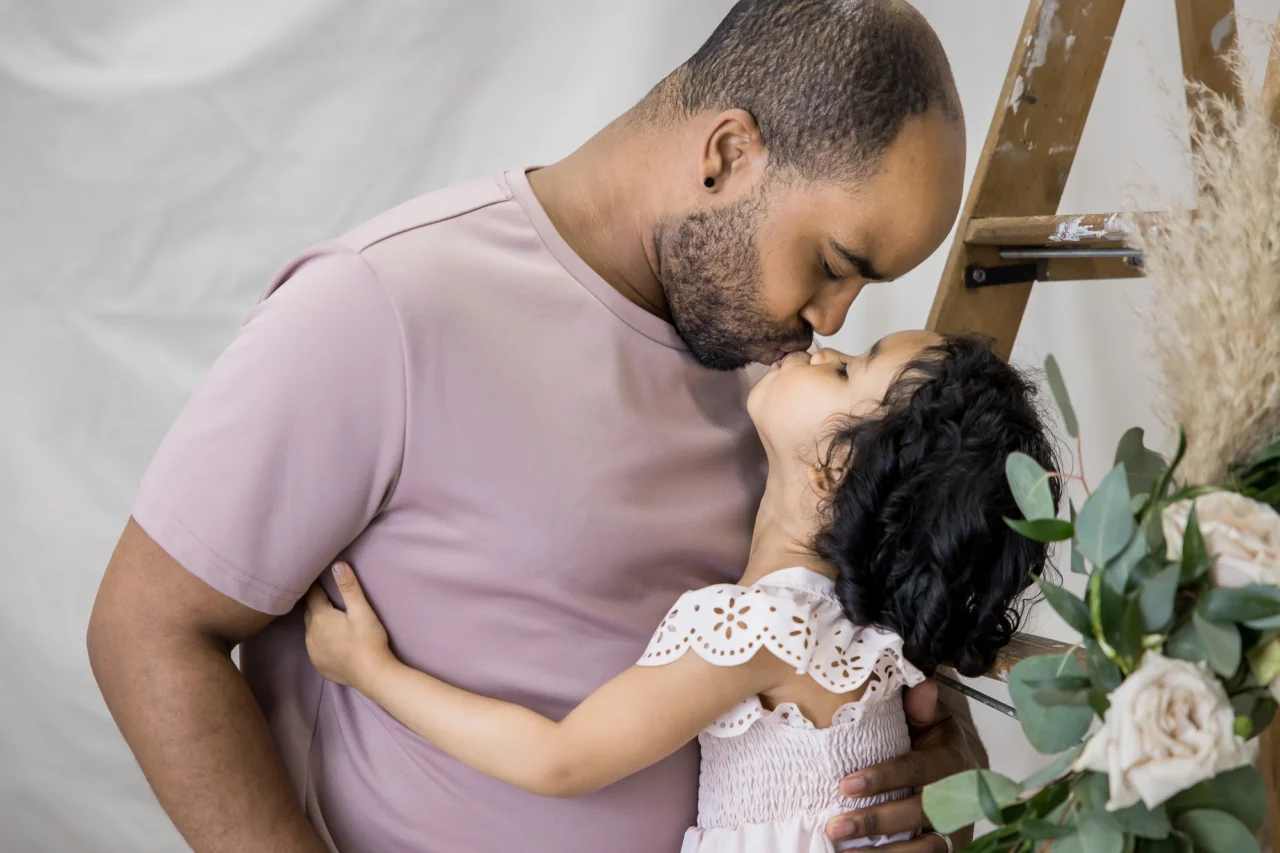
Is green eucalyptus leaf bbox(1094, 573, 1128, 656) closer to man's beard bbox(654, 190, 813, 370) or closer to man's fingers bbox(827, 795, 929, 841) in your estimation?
man's fingers bbox(827, 795, 929, 841)

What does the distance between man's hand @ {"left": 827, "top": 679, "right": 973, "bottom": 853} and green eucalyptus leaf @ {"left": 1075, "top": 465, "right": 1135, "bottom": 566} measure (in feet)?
1.92

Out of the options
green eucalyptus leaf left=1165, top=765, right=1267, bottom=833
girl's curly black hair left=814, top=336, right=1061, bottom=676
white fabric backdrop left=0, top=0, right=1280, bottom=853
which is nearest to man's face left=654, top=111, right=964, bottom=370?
girl's curly black hair left=814, top=336, right=1061, bottom=676

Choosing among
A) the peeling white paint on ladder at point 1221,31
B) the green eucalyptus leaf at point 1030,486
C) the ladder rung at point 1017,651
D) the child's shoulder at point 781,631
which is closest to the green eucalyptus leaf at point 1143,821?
the green eucalyptus leaf at point 1030,486

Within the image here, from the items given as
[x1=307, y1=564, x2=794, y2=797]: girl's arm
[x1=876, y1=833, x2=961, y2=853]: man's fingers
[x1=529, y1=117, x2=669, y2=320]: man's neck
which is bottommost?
[x1=876, y1=833, x2=961, y2=853]: man's fingers

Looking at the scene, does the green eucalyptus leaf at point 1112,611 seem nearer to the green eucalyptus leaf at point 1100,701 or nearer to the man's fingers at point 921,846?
the green eucalyptus leaf at point 1100,701

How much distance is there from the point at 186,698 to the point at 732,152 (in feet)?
3.05

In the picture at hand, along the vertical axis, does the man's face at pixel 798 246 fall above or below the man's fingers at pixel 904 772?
above

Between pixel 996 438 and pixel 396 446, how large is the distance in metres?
0.71

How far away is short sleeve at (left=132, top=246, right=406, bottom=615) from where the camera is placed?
1.29 meters

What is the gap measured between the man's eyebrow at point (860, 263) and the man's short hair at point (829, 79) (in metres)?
0.09

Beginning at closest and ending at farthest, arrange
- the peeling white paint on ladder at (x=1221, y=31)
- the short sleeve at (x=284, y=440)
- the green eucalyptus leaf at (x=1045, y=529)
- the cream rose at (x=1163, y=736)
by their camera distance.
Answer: the cream rose at (x=1163, y=736) < the green eucalyptus leaf at (x=1045, y=529) < the short sleeve at (x=284, y=440) < the peeling white paint on ladder at (x=1221, y=31)

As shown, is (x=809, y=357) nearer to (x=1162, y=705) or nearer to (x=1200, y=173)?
(x=1200, y=173)

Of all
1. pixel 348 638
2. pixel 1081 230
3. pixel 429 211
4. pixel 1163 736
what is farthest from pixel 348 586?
pixel 1081 230

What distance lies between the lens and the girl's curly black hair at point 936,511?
138 cm
